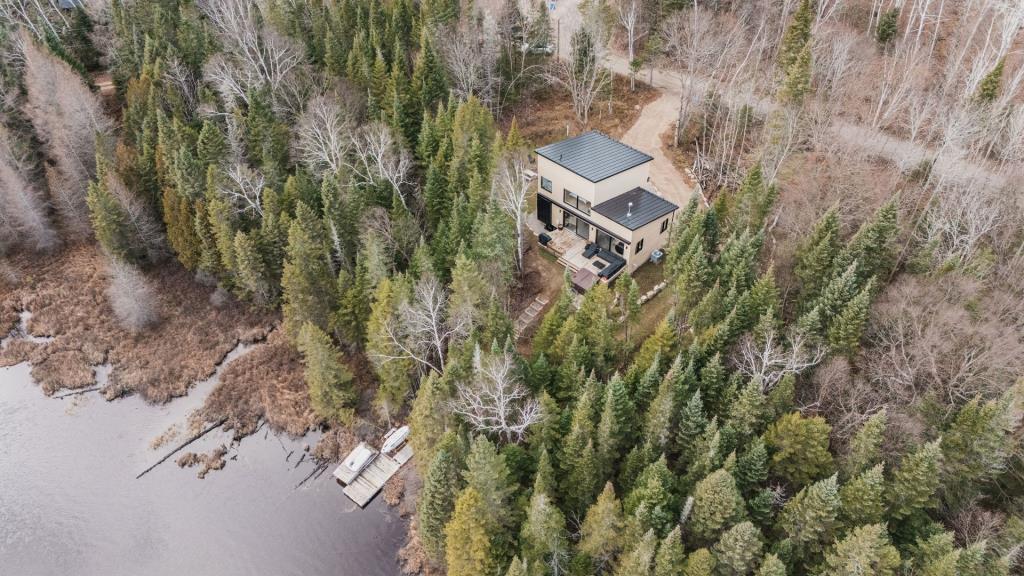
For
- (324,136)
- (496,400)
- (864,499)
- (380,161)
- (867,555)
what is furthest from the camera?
(324,136)

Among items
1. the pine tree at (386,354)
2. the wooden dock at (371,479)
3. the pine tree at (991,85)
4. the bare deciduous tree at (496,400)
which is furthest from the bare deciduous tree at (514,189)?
the pine tree at (991,85)

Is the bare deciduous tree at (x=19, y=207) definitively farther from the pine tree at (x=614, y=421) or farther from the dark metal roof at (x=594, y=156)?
the pine tree at (x=614, y=421)

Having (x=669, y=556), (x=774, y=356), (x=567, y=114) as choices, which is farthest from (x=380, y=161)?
(x=669, y=556)

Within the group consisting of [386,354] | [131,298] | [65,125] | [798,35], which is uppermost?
[798,35]

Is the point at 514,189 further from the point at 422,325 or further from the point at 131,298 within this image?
the point at 131,298

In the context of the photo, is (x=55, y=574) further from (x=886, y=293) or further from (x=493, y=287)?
(x=886, y=293)

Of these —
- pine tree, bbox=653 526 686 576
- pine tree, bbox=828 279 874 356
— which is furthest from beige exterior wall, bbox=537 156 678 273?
pine tree, bbox=653 526 686 576

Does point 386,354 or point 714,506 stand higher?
point 714,506
